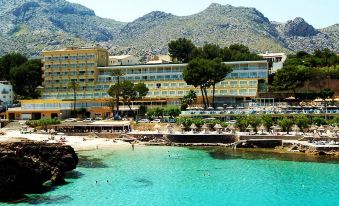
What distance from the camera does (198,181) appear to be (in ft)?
169

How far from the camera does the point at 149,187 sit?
160ft

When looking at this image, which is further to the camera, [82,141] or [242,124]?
[242,124]

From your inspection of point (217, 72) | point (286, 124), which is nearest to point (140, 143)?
point (286, 124)

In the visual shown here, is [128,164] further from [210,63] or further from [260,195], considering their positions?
[210,63]

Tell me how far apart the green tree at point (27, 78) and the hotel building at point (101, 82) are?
3.24 m

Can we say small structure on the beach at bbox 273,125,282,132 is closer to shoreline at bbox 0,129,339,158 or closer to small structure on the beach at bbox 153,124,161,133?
shoreline at bbox 0,129,339,158

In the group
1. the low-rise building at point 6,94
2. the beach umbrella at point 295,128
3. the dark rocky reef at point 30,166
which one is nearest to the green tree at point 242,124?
the beach umbrella at point 295,128

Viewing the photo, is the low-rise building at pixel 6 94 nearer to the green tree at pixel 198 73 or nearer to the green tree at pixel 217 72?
the green tree at pixel 198 73

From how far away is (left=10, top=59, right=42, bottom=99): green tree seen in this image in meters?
131

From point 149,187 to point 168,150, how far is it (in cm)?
2625

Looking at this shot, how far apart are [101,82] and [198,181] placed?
81.0 m

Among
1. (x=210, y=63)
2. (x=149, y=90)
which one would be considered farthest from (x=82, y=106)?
(x=210, y=63)

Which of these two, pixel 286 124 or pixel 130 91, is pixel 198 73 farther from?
pixel 286 124

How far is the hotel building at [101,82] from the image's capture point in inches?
4535
